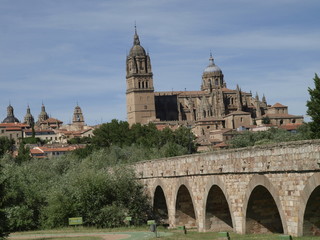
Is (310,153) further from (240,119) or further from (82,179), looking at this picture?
(240,119)

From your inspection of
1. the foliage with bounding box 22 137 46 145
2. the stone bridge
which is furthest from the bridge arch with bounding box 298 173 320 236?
the foliage with bounding box 22 137 46 145

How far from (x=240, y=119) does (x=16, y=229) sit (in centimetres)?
12583

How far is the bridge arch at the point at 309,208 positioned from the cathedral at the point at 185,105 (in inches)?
5530

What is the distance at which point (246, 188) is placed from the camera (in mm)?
25156

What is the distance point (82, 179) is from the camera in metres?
39.0

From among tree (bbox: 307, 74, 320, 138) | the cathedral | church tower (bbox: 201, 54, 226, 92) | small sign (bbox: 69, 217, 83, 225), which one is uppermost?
church tower (bbox: 201, 54, 226, 92)

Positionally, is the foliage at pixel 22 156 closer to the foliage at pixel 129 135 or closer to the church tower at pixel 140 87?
the foliage at pixel 129 135

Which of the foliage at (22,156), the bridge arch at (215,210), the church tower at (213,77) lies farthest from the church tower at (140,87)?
the bridge arch at (215,210)

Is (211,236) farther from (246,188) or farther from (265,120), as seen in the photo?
(265,120)

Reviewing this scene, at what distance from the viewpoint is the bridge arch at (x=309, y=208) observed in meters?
20.2

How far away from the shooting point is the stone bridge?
2089 cm

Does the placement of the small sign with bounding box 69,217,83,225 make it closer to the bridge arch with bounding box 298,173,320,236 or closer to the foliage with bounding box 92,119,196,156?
the bridge arch with bounding box 298,173,320,236

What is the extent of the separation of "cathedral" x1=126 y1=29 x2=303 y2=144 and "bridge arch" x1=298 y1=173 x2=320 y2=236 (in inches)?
5530

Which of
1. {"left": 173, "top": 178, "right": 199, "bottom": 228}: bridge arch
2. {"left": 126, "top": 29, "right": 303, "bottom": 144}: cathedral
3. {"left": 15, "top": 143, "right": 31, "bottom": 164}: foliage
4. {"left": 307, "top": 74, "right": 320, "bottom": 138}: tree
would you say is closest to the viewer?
{"left": 173, "top": 178, "right": 199, "bottom": 228}: bridge arch
